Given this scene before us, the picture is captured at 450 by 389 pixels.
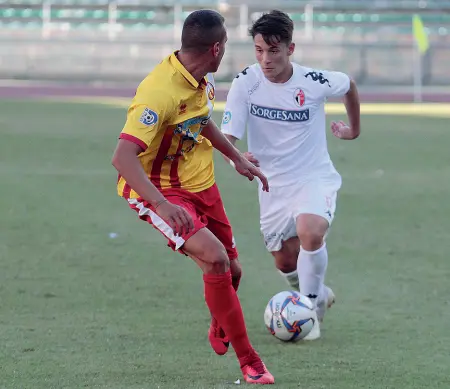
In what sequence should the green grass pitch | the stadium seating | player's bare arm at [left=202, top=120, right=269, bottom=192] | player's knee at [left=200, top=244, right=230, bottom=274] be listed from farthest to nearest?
1. the stadium seating
2. player's bare arm at [left=202, top=120, right=269, bottom=192]
3. the green grass pitch
4. player's knee at [left=200, top=244, right=230, bottom=274]

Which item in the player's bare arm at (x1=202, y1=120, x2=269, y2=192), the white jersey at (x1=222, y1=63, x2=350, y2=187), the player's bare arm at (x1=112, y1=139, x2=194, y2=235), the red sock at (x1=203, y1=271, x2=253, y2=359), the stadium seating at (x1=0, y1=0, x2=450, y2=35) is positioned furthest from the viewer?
the stadium seating at (x1=0, y1=0, x2=450, y2=35)

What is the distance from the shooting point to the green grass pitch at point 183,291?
5098 millimetres

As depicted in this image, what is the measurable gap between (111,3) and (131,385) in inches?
1550

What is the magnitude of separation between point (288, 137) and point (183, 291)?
1375 millimetres

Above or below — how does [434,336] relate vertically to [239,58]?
above

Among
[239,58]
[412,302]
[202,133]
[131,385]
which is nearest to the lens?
[131,385]

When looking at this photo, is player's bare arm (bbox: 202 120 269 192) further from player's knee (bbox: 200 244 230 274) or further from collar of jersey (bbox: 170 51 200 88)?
player's knee (bbox: 200 244 230 274)

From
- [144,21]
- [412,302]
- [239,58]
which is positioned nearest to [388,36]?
[239,58]

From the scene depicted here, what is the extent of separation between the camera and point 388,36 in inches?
1554

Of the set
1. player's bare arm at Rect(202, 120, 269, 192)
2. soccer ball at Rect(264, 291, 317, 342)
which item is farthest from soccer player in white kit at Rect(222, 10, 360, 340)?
player's bare arm at Rect(202, 120, 269, 192)

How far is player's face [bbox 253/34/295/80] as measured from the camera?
6.16 metres

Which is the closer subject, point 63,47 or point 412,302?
point 412,302

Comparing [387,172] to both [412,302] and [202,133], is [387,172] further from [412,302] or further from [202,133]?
[202,133]

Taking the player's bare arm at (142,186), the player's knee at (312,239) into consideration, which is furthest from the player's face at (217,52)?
the player's knee at (312,239)
